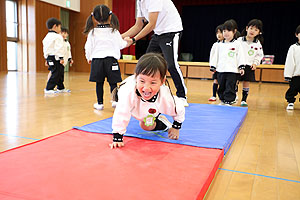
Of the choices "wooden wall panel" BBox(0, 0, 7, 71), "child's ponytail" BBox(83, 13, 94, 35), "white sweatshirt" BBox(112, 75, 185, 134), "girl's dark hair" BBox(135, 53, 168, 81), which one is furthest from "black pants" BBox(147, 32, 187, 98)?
"wooden wall panel" BBox(0, 0, 7, 71)

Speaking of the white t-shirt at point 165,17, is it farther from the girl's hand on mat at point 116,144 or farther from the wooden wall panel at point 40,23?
the wooden wall panel at point 40,23

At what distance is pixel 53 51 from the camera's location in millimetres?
3686

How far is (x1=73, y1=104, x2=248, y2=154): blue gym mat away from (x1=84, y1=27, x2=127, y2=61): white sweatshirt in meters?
0.92

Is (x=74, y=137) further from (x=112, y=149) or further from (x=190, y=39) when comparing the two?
(x=190, y=39)

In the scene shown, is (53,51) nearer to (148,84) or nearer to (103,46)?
(103,46)

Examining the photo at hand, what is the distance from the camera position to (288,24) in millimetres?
9922

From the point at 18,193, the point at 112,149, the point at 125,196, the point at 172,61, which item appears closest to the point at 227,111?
the point at 172,61

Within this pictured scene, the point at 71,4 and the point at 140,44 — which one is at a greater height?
the point at 71,4

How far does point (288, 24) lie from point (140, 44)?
5.54 meters

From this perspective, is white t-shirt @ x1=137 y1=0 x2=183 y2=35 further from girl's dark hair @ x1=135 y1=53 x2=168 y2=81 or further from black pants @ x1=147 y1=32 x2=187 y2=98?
girl's dark hair @ x1=135 y1=53 x2=168 y2=81

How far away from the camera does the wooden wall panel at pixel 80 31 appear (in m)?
10.1

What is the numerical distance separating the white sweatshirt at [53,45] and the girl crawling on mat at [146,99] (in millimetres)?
2538

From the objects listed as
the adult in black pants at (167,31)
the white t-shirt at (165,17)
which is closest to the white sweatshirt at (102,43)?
the adult in black pants at (167,31)

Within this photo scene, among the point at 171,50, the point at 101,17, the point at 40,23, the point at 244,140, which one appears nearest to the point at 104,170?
the point at 244,140
